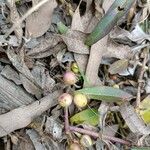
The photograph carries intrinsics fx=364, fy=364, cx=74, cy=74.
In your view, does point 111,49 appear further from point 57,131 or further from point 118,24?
point 57,131

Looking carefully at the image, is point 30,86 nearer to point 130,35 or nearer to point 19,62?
point 19,62

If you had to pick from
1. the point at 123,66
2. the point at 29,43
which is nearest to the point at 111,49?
the point at 123,66

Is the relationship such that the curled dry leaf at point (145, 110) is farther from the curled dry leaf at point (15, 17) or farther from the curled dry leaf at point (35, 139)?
the curled dry leaf at point (15, 17)

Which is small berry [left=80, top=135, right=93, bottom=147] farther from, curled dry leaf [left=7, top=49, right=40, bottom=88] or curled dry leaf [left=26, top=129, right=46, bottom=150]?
curled dry leaf [left=7, top=49, right=40, bottom=88]

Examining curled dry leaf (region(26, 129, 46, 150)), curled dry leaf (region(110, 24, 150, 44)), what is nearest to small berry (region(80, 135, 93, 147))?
curled dry leaf (region(26, 129, 46, 150))

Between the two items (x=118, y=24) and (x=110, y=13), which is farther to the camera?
(x=118, y=24)

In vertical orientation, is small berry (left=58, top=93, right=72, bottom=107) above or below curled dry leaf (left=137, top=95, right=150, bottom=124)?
above
